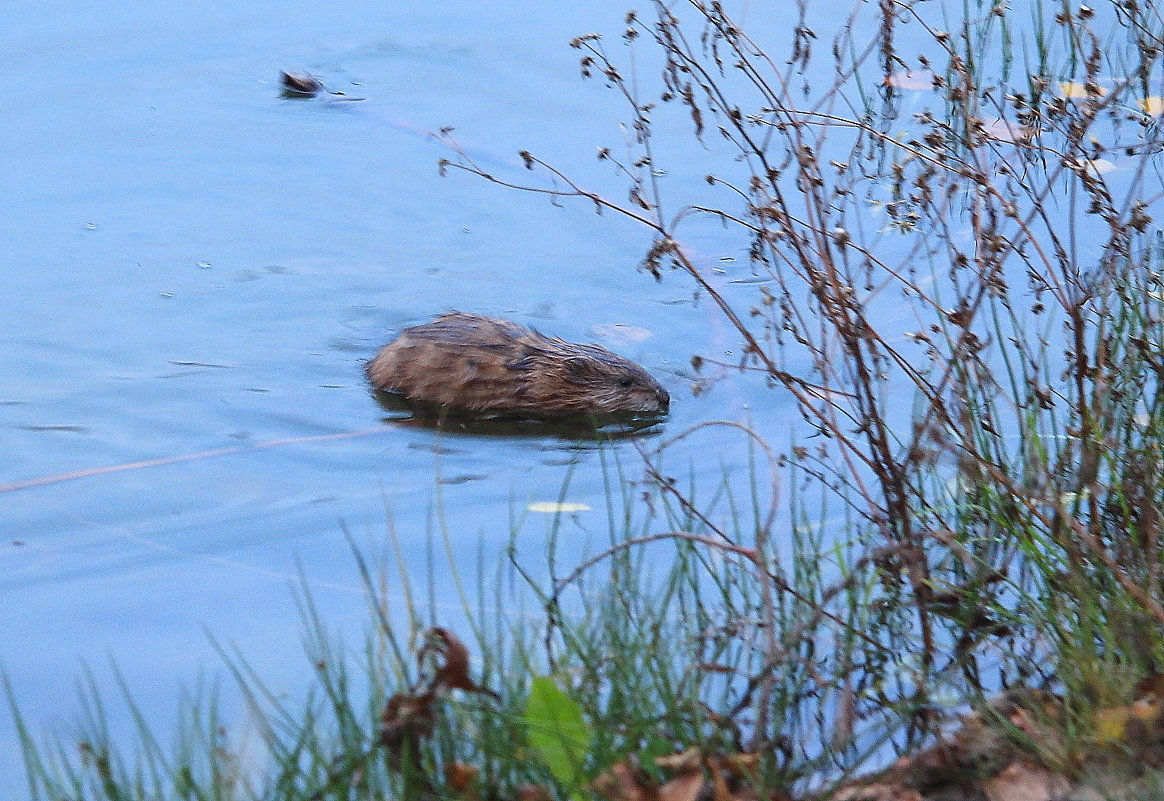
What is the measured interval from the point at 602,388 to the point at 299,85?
3672 millimetres

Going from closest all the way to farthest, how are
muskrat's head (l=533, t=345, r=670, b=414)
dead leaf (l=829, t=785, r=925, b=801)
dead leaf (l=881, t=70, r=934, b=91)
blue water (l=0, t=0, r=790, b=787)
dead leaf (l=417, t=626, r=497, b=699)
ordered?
dead leaf (l=417, t=626, r=497, b=699) → dead leaf (l=829, t=785, r=925, b=801) → blue water (l=0, t=0, r=790, b=787) → muskrat's head (l=533, t=345, r=670, b=414) → dead leaf (l=881, t=70, r=934, b=91)

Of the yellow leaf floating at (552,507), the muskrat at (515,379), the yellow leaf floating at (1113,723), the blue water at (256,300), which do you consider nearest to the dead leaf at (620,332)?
the blue water at (256,300)

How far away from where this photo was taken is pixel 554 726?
2.75 meters

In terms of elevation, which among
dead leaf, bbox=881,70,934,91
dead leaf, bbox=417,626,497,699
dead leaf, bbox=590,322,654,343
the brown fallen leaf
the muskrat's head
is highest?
dead leaf, bbox=881,70,934,91

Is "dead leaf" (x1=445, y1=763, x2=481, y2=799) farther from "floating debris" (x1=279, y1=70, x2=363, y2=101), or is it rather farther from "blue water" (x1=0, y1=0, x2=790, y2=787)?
"floating debris" (x1=279, y1=70, x2=363, y2=101)

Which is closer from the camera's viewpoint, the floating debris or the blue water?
the blue water

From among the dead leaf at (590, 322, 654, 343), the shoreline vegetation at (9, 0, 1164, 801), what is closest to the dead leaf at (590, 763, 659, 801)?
the shoreline vegetation at (9, 0, 1164, 801)

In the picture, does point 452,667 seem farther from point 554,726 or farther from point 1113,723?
point 1113,723

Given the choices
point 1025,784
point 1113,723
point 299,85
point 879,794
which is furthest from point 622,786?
point 299,85

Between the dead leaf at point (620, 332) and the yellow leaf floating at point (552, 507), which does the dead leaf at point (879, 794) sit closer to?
the yellow leaf floating at point (552, 507)

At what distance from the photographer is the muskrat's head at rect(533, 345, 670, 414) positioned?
18.8 feet

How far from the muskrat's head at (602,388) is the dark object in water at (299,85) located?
3.46m

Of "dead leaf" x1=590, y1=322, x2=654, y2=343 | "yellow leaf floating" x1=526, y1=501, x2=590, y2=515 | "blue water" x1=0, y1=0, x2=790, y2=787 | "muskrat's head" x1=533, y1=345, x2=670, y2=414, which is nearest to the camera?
"blue water" x1=0, y1=0, x2=790, y2=787

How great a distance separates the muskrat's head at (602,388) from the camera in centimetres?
573
